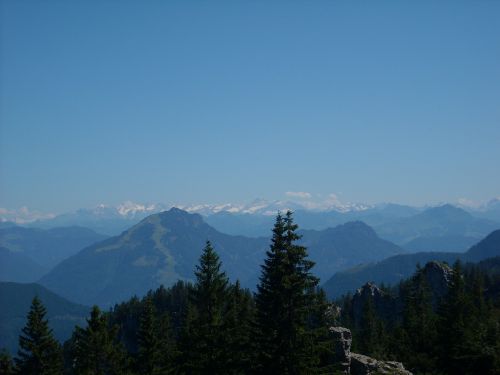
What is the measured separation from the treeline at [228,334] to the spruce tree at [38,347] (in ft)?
0.37

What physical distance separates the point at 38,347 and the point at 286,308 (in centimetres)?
3707

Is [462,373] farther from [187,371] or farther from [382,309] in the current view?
[382,309]

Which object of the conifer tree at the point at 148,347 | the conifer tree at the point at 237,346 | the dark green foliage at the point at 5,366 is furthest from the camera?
the dark green foliage at the point at 5,366

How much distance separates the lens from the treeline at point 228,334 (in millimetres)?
35625

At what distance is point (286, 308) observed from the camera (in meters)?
35.8

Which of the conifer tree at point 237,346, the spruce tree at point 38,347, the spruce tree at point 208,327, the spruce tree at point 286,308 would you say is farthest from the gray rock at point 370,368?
the spruce tree at point 38,347

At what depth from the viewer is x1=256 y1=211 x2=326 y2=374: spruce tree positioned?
35375 millimetres

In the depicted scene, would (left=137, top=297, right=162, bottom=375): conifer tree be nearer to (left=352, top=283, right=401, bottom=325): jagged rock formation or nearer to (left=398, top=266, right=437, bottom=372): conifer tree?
(left=398, top=266, right=437, bottom=372): conifer tree

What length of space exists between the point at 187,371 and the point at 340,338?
15041mm

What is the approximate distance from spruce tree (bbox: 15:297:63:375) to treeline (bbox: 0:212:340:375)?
0.37 feet

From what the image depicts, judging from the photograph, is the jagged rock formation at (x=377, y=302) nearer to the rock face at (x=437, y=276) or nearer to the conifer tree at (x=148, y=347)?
the rock face at (x=437, y=276)

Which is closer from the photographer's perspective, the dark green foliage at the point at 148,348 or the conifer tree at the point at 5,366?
the dark green foliage at the point at 148,348

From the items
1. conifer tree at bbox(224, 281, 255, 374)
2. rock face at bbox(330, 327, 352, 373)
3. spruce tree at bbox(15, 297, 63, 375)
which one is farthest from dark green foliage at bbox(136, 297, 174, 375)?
rock face at bbox(330, 327, 352, 373)

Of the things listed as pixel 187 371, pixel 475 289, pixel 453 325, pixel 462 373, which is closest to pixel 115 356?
pixel 187 371
